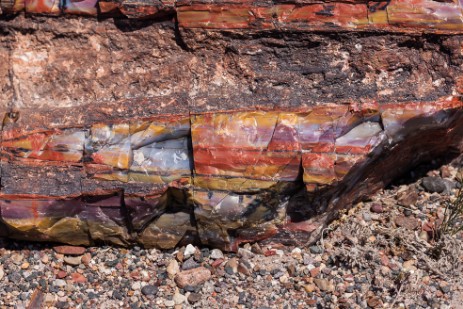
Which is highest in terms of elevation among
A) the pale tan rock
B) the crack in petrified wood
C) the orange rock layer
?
the orange rock layer

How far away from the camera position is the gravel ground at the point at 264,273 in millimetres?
4215

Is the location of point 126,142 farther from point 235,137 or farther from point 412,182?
point 412,182

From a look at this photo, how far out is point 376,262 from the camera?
4.34 meters

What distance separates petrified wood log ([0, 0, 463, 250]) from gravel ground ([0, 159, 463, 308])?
0.10 metres

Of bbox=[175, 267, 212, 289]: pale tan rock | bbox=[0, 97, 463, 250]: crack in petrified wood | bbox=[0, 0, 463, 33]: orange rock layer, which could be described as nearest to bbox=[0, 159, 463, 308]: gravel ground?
bbox=[175, 267, 212, 289]: pale tan rock

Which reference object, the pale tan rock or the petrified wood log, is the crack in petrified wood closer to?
the petrified wood log

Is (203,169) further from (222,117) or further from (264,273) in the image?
(264,273)

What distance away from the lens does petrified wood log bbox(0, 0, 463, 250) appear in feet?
13.7

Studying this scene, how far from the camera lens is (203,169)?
13.7 feet

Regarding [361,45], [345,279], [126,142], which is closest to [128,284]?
[126,142]

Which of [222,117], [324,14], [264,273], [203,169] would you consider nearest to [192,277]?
[264,273]

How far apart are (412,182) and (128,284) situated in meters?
1.65

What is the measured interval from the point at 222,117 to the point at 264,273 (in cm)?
81

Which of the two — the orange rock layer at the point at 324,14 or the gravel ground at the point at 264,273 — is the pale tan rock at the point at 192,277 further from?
the orange rock layer at the point at 324,14
